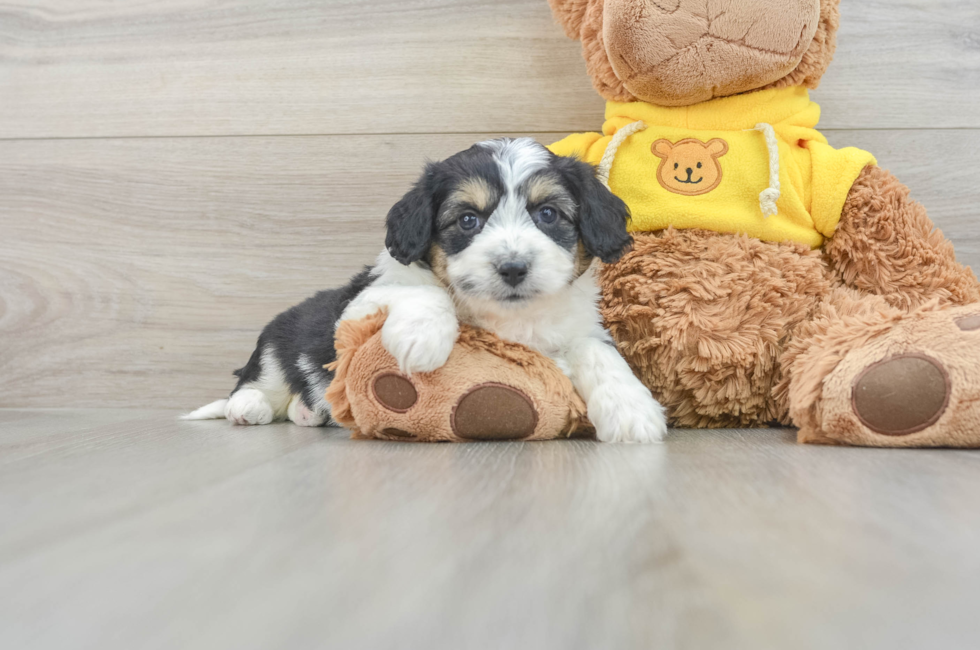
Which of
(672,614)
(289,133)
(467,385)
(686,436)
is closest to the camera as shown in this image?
(672,614)

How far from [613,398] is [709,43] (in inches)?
30.6

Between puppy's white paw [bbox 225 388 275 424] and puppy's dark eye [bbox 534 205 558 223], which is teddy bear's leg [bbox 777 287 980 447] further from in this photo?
puppy's white paw [bbox 225 388 275 424]

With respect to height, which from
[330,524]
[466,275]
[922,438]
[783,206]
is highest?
[783,206]

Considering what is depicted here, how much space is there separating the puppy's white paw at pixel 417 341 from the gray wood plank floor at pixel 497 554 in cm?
26

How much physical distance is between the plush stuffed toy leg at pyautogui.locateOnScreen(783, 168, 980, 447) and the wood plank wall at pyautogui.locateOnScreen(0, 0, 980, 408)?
1.83ft

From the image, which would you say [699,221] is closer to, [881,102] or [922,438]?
[922,438]

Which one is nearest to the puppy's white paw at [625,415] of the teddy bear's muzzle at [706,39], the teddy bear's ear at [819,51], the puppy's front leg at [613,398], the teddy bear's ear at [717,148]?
the puppy's front leg at [613,398]

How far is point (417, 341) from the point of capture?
4.09 feet

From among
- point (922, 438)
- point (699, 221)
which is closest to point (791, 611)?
point (922, 438)

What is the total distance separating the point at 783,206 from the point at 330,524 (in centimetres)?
129

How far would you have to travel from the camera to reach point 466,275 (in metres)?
1.33

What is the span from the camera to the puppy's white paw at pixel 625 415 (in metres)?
1.29

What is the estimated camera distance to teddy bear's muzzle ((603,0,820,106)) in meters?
1.44

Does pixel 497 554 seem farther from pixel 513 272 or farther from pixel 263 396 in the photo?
pixel 263 396
